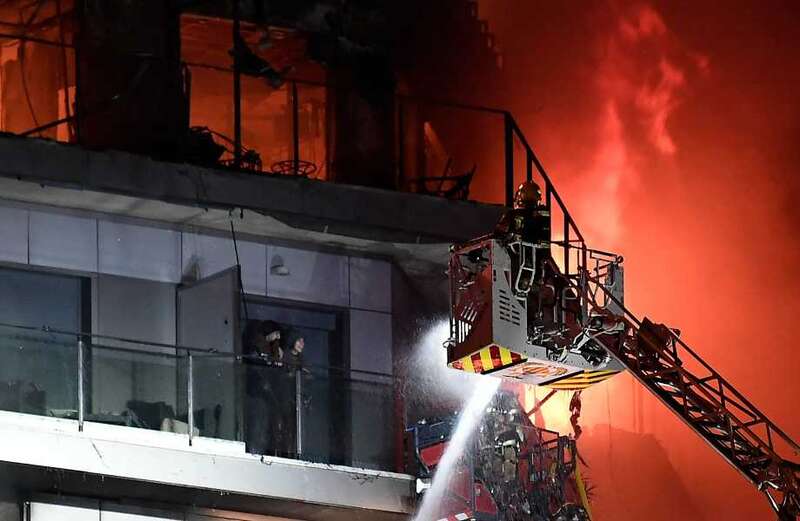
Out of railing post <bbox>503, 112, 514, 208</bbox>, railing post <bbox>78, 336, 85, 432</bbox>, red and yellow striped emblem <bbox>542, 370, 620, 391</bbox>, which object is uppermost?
railing post <bbox>503, 112, 514, 208</bbox>

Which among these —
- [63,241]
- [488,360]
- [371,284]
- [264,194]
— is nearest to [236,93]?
[264,194]

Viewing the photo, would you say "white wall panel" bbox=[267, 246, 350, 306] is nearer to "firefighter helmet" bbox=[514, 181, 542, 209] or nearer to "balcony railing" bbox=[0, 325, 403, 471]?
"balcony railing" bbox=[0, 325, 403, 471]

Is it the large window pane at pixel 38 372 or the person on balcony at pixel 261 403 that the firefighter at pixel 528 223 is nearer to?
the person on balcony at pixel 261 403

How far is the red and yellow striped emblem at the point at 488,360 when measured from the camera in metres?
29.5

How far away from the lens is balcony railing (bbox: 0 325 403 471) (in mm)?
27938

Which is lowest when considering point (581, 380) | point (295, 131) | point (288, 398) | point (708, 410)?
point (708, 410)

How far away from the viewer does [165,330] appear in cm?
3145

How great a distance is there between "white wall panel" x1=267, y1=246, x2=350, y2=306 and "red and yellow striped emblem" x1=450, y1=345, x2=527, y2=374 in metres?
3.38

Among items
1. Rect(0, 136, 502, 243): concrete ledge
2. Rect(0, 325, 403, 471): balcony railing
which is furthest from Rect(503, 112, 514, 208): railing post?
Rect(0, 325, 403, 471): balcony railing

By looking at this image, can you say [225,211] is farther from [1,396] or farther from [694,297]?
[694,297]

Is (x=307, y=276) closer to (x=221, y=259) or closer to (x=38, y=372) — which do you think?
(x=221, y=259)

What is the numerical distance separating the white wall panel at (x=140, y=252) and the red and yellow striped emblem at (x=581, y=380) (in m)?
4.73

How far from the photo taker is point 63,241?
30.9m

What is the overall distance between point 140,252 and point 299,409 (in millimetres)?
2980
